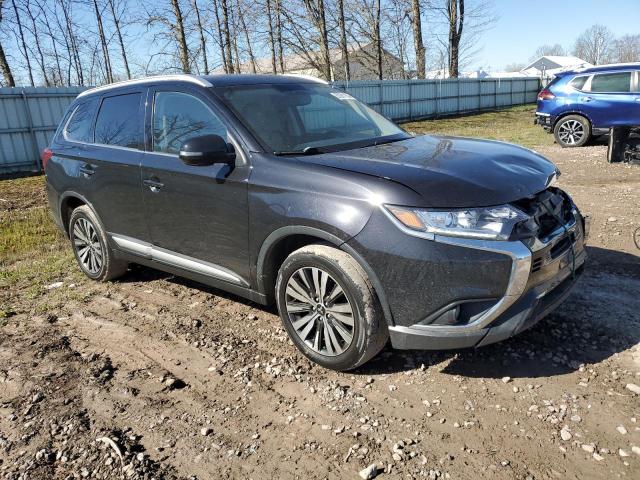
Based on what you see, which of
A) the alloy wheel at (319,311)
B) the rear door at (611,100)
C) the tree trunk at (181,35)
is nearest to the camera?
the alloy wheel at (319,311)

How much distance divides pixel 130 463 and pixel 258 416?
688 mm

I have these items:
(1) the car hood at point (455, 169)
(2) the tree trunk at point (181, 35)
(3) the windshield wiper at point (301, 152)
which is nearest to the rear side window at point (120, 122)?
(3) the windshield wiper at point (301, 152)

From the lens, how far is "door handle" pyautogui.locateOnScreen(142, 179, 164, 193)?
398 cm

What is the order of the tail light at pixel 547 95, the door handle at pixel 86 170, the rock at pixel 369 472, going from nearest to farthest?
1. the rock at pixel 369 472
2. the door handle at pixel 86 170
3. the tail light at pixel 547 95

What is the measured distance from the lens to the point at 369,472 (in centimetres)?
244

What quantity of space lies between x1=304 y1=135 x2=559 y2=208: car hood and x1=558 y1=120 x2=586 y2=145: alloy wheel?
10.1 metres

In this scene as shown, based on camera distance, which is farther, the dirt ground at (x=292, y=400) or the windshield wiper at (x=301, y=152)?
the windshield wiper at (x=301, y=152)

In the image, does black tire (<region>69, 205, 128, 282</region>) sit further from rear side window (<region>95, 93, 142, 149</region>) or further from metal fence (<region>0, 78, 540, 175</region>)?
metal fence (<region>0, 78, 540, 175</region>)

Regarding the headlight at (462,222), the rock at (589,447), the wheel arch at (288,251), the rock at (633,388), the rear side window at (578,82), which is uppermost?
the rear side window at (578,82)

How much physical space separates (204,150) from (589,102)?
11.5 m

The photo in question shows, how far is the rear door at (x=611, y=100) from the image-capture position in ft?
38.2

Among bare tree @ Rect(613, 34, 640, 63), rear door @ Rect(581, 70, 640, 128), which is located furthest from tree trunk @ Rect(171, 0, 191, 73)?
bare tree @ Rect(613, 34, 640, 63)

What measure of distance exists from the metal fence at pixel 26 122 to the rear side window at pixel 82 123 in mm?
10312

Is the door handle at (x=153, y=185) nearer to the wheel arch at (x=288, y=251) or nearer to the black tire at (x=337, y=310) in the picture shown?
the wheel arch at (x=288, y=251)
